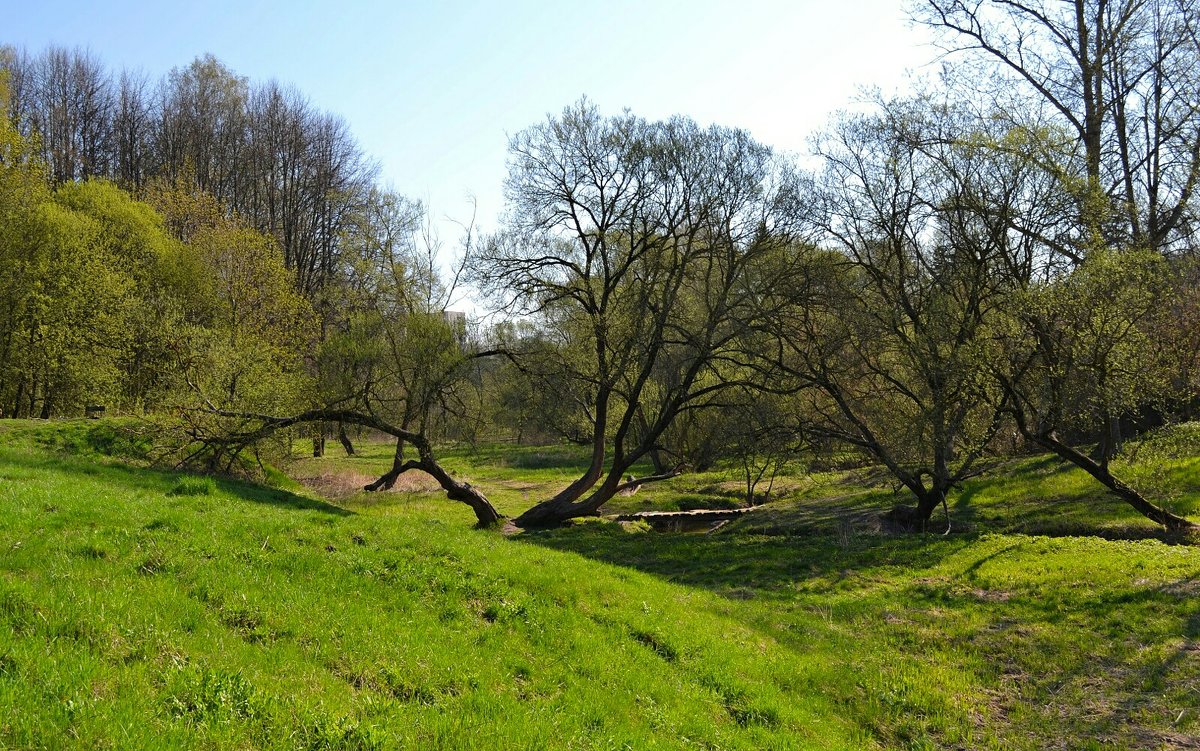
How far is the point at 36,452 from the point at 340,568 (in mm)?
13759

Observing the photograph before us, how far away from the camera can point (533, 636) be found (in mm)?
8031

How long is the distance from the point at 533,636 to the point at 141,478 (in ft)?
37.7

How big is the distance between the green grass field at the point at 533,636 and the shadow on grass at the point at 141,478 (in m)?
0.16

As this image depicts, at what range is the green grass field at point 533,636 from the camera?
4969 mm

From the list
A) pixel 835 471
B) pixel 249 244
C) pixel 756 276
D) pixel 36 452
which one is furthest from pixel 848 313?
pixel 249 244

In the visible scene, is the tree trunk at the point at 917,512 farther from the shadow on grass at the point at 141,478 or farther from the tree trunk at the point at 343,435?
the tree trunk at the point at 343,435

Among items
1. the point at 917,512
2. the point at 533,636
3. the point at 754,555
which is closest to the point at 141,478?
the point at 533,636

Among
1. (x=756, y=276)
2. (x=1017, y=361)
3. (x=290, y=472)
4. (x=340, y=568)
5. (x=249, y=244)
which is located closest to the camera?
(x=340, y=568)

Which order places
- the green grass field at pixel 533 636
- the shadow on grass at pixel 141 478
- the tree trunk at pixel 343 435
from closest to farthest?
the green grass field at pixel 533 636, the shadow on grass at pixel 141 478, the tree trunk at pixel 343 435

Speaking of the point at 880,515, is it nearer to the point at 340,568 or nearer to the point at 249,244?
the point at 340,568

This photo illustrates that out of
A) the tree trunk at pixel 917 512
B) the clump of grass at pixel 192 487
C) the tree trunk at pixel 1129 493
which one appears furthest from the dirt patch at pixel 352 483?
the tree trunk at pixel 1129 493

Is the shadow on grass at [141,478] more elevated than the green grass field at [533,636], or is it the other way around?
the shadow on grass at [141,478]

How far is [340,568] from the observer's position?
27.7ft

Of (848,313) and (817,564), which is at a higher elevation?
(848,313)
